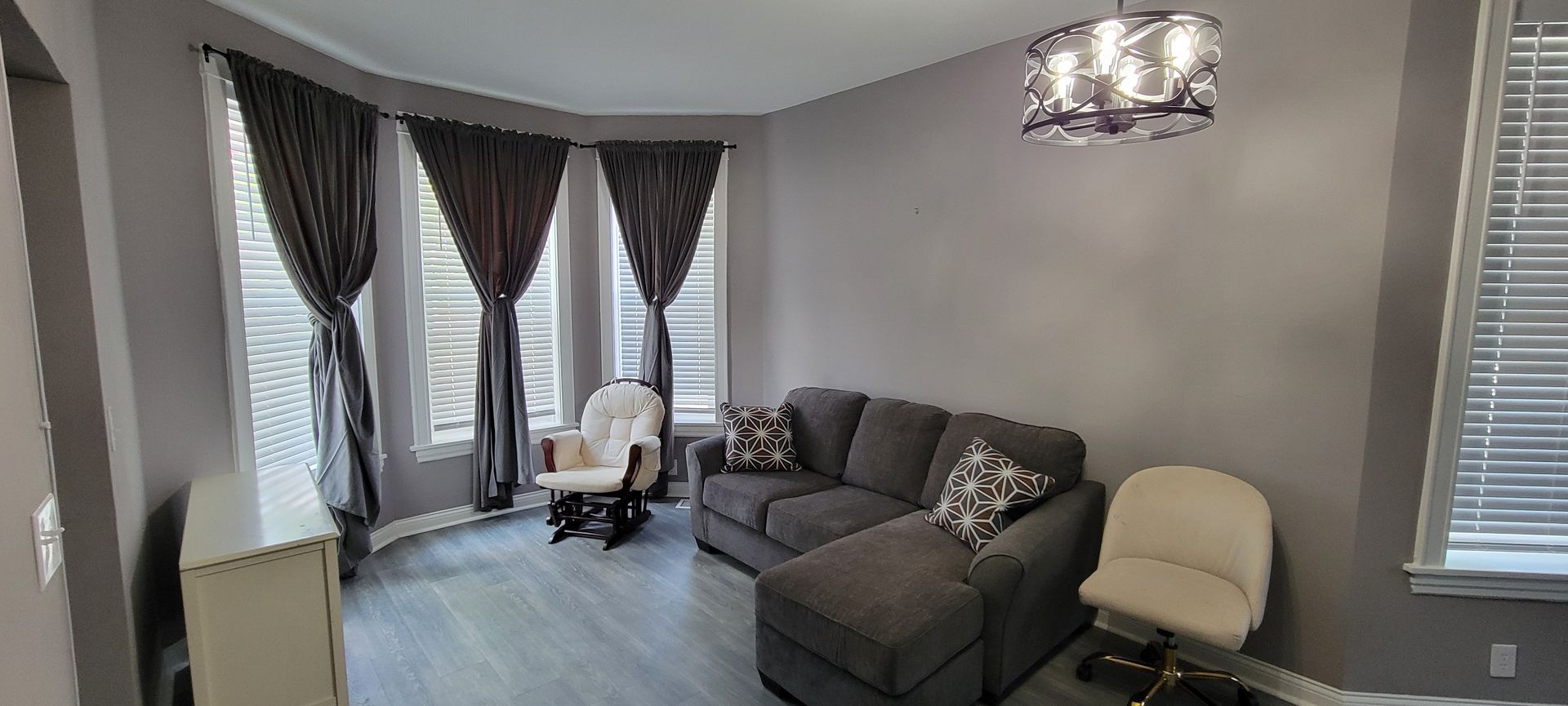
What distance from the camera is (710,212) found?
4816 millimetres

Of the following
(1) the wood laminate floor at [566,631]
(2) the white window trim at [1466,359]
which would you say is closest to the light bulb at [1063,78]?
(2) the white window trim at [1466,359]

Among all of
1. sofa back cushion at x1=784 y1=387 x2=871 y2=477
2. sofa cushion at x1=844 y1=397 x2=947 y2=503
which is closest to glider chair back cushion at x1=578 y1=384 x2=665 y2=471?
sofa back cushion at x1=784 y1=387 x2=871 y2=477

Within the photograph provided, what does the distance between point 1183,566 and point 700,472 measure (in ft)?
8.14

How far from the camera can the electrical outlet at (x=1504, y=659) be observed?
2.30 metres

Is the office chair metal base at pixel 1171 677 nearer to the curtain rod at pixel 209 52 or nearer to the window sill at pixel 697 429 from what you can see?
the window sill at pixel 697 429

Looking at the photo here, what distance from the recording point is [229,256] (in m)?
2.93

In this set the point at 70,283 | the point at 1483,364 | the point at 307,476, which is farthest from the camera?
the point at 307,476

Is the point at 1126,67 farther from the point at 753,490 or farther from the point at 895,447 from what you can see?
the point at 753,490

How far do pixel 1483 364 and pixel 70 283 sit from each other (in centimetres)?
443

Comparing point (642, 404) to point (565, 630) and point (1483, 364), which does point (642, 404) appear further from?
point (1483, 364)

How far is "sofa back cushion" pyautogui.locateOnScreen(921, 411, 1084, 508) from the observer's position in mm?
2969

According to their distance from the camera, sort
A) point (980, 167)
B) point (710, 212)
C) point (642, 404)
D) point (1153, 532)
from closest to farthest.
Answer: point (1153, 532)
point (980, 167)
point (642, 404)
point (710, 212)

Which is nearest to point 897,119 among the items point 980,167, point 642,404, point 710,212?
point 980,167

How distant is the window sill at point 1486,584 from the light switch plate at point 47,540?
379 cm
